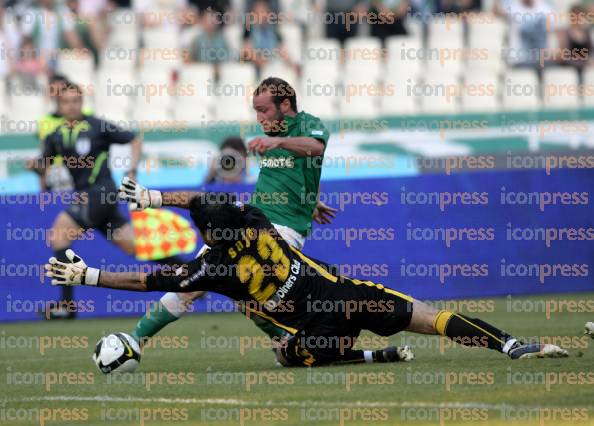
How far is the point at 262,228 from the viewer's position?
964cm

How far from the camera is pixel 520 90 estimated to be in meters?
22.7

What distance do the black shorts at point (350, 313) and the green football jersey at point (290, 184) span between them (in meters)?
0.93

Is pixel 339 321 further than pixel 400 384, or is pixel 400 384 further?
pixel 339 321

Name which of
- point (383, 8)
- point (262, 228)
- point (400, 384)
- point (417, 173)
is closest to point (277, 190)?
point (262, 228)

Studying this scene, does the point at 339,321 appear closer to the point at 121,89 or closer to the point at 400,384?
the point at 400,384

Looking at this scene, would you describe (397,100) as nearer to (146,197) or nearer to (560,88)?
(560,88)

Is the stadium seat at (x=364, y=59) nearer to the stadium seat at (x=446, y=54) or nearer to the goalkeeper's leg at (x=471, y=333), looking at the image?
the stadium seat at (x=446, y=54)

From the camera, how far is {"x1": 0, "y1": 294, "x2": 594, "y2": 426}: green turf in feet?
25.7

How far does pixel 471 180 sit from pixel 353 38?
8.04m

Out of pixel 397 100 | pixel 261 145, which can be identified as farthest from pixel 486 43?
pixel 261 145

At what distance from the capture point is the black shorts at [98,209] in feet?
50.2

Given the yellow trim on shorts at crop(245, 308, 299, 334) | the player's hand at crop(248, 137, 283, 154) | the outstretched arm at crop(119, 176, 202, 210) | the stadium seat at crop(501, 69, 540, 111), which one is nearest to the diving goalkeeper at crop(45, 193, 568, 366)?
the yellow trim on shorts at crop(245, 308, 299, 334)

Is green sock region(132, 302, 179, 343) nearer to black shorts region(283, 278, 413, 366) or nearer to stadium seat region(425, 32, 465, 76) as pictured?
black shorts region(283, 278, 413, 366)

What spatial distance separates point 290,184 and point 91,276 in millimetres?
2092
